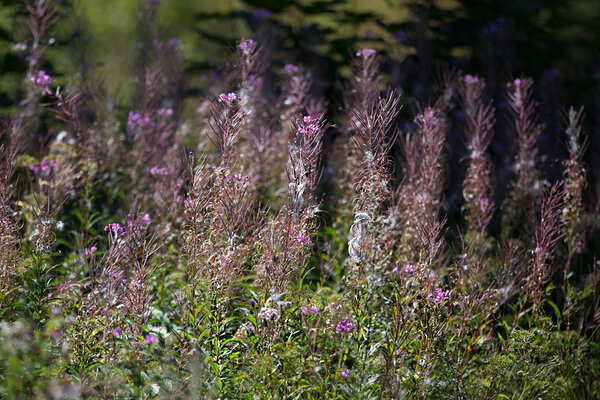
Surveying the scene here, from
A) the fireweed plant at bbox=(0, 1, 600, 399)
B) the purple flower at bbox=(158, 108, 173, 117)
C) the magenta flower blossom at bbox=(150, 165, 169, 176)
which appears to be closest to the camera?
the fireweed plant at bbox=(0, 1, 600, 399)

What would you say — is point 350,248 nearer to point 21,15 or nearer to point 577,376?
point 577,376

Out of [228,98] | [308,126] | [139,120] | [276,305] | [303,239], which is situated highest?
[228,98]

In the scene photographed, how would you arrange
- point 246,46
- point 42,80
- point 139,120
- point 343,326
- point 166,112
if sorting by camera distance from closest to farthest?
point 343,326 < point 246,46 < point 42,80 < point 139,120 < point 166,112

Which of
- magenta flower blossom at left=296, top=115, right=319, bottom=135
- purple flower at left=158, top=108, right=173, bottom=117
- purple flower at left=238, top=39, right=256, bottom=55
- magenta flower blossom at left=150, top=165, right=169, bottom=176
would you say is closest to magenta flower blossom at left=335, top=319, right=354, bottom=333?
magenta flower blossom at left=296, top=115, right=319, bottom=135

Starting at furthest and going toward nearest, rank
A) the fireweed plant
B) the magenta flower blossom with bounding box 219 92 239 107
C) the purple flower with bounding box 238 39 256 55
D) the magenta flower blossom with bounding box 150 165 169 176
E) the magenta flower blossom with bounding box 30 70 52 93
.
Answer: the magenta flower blossom with bounding box 30 70 52 93, the magenta flower blossom with bounding box 150 165 169 176, the purple flower with bounding box 238 39 256 55, the magenta flower blossom with bounding box 219 92 239 107, the fireweed plant

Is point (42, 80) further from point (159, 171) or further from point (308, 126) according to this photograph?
point (308, 126)

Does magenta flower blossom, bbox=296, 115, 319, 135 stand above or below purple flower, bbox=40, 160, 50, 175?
above

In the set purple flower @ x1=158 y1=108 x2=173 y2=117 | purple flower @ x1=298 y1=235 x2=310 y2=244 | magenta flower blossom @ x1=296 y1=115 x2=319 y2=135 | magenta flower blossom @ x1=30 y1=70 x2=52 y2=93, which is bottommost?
purple flower @ x1=298 y1=235 x2=310 y2=244

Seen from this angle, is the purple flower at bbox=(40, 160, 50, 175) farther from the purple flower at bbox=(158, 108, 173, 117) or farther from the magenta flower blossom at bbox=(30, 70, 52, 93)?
the purple flower at bbox=(158, 108, 173, 117)

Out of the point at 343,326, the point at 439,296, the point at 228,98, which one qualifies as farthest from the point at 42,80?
the point at 439,296

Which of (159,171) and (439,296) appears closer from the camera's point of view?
(439,296)

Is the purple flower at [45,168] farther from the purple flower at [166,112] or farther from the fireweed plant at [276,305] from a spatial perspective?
the purple flower at [166,112]

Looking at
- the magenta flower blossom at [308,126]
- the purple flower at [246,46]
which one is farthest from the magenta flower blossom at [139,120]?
the magenta flower blossom at [308,126]

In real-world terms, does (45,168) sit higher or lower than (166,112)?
lower
